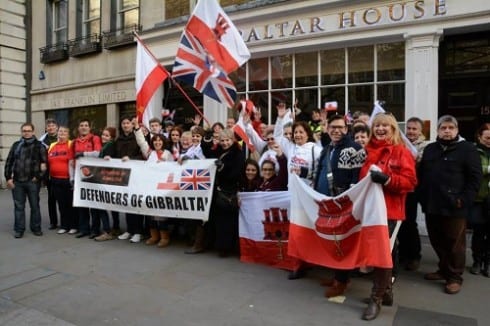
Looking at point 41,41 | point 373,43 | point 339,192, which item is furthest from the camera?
point 41,41

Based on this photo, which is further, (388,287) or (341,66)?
(341,66)

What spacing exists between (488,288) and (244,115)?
3980 millimetres

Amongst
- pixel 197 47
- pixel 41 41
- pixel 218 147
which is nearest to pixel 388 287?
pixel 218 147

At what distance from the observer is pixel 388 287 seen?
4.26 metres

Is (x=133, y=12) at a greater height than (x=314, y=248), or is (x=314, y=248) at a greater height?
(x=133, y=12)

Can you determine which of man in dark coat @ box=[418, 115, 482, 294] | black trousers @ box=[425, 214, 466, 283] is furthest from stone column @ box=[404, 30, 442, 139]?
black trousers @ box=[425, 214, 466, 283]

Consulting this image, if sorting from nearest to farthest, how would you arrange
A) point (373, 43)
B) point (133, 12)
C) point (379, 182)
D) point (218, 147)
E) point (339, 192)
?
1. point (379, 182)
2. point (339, 192)
3. point (218, 147)
4. point (373, 43)
5. point (133, 12)

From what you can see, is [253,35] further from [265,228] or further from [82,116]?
[82,116]

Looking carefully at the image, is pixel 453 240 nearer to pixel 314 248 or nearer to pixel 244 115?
pixel 314 248

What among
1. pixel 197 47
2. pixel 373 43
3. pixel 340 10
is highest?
pixel 340 10

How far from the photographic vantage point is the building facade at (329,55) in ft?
26.9

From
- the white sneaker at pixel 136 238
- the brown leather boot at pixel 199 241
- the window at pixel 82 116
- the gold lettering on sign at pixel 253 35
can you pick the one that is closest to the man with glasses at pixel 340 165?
the brown leather boot at pixel 199 241

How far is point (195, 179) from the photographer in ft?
20.4

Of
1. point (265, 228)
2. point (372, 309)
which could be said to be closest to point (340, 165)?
point (372, 309)
